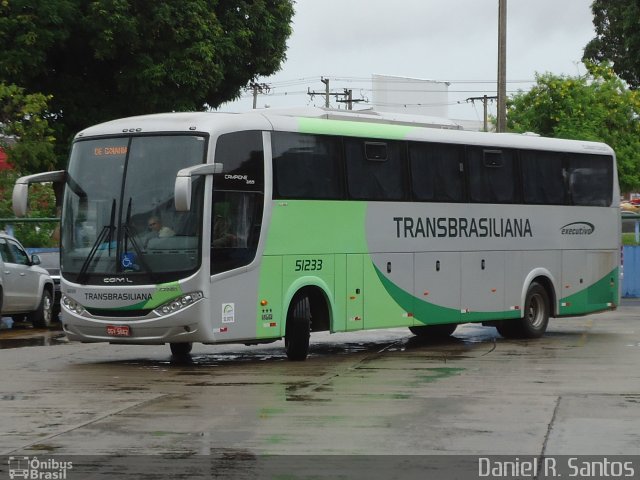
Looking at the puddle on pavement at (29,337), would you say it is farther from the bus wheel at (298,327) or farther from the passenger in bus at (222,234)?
the passenger in bus at (222,234)

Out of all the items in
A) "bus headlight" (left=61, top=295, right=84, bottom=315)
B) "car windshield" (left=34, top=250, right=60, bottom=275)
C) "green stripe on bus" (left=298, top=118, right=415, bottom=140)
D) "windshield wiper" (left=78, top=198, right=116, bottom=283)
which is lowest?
"bus headlight" (left=61, top=295, right=84, bottom=315)

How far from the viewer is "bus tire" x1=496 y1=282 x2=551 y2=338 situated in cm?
2255

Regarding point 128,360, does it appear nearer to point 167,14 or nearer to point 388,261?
point 388,261

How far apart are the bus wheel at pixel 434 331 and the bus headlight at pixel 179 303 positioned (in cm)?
717

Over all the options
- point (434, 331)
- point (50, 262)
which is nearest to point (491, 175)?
point (434, 331)

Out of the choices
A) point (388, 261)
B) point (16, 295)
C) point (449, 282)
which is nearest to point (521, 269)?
point (449, 282)

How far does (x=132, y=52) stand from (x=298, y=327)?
19204mm

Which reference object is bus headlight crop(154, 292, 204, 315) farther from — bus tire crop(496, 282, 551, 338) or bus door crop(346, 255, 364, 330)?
bus tire crop(496, 282, 551, 338)

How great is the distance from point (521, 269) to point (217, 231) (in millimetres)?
7202

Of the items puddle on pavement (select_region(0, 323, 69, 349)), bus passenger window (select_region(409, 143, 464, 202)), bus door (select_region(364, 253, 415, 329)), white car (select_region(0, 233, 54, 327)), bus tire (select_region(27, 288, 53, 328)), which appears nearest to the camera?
bus door (select_region(364, 253, 415, 329))

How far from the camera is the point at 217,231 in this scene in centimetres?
1688

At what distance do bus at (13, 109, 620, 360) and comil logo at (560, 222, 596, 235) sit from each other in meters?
0.06

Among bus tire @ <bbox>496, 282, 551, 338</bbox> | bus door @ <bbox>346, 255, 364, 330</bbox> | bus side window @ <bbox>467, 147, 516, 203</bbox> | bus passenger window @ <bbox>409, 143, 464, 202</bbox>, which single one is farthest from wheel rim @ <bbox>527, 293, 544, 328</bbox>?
bus door @ <bbox>346, 255, 364, 330</bbox>
